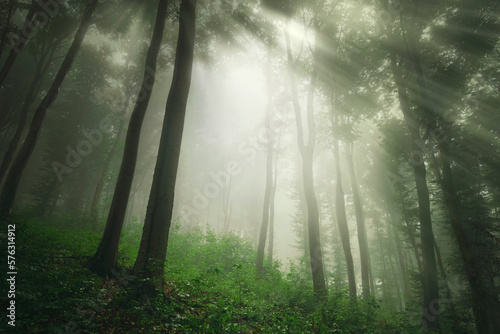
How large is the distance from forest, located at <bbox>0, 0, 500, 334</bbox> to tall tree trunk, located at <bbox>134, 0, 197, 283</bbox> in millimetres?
43

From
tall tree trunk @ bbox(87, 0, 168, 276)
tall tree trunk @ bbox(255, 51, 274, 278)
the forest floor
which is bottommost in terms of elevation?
the forest floor

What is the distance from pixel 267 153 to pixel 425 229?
969 centimetres

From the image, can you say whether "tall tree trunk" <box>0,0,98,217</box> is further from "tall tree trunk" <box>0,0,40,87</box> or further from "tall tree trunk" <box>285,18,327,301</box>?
"tall tree trunk" <box>285,18,327,301</box>

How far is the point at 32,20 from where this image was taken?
11.3 metres

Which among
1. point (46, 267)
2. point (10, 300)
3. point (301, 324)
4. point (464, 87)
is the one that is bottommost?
point (301, 324)

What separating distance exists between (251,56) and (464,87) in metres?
12.3

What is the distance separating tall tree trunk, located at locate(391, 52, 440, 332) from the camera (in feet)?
25.8

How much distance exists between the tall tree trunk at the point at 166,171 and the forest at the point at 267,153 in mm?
43

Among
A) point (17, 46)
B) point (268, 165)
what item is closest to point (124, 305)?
point (268, 165)

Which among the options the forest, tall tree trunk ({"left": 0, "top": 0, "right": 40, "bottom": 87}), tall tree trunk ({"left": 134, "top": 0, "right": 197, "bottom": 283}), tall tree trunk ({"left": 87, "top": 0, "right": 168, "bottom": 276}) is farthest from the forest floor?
tall tree trunk ({"left": 0, "top": 0, "right": 40, "bottom": 87})

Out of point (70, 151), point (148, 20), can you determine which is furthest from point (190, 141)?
point (148, 20)

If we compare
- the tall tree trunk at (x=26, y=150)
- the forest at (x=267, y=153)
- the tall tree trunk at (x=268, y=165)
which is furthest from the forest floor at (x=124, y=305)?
the tall tree trunk at (x=268, y=165)

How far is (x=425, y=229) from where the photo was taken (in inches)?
362

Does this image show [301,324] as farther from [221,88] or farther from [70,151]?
[221,88]
